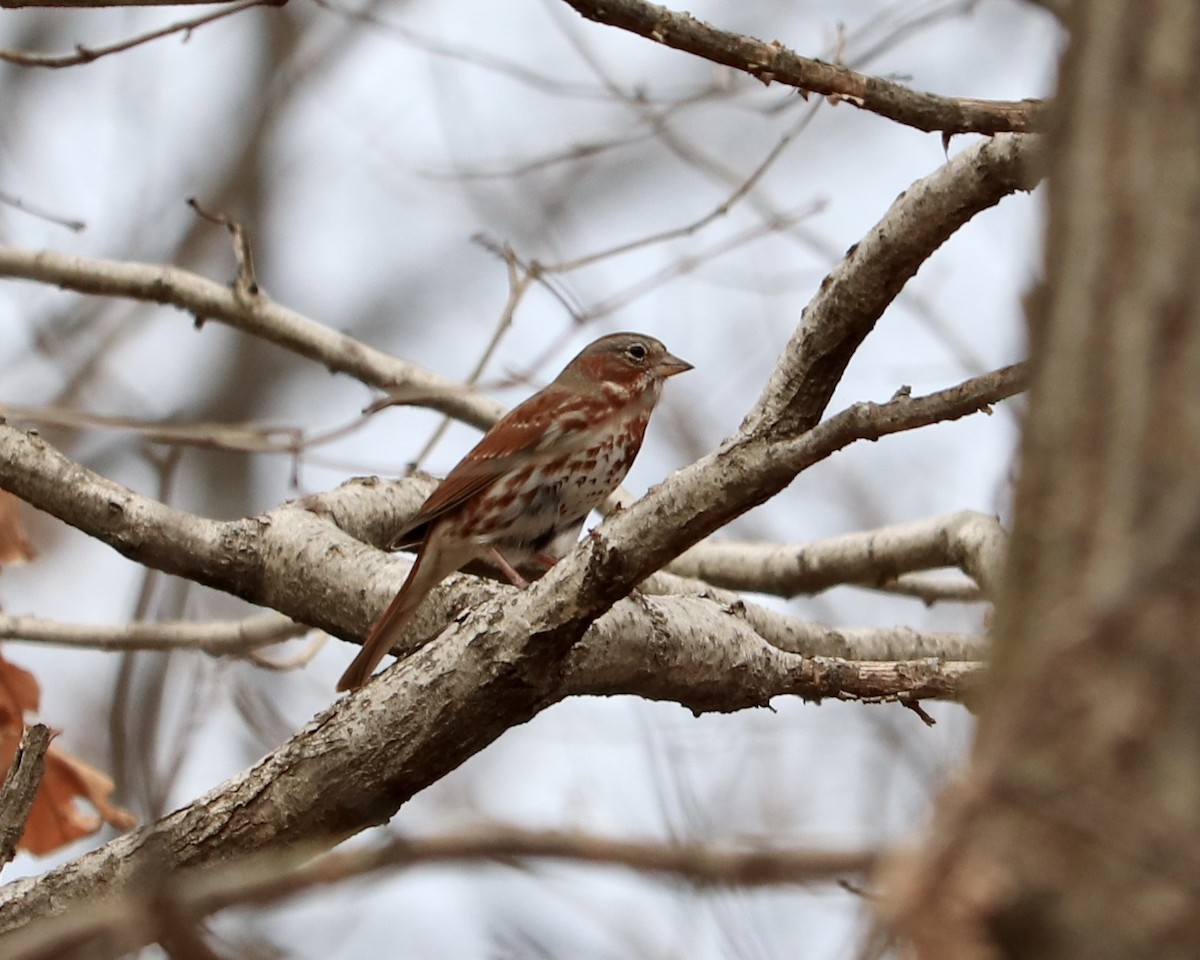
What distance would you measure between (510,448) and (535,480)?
0.19m

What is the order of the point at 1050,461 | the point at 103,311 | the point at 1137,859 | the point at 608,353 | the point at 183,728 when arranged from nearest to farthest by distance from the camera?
the point at 1137,859 < the point at 1050,461 < the point at 183,728 < the point at 608,353 < the point at 103,311

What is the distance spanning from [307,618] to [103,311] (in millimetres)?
6384

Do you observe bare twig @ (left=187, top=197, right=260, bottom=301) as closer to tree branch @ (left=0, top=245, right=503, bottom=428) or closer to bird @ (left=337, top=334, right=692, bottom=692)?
tree branch @ (left=0, top=245, right=503, bottom=428)

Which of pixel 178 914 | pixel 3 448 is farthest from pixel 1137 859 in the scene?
pixel 3 448

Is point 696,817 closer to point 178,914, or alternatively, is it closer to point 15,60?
point 178,914

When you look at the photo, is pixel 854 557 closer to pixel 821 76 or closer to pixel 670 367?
pixel 670 367

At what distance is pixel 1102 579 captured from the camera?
1.16m

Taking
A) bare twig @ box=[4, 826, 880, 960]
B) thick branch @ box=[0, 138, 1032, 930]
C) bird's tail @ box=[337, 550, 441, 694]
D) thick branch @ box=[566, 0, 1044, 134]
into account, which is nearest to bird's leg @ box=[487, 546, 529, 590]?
bird's tail @ box=[337, 550, 441, 694]

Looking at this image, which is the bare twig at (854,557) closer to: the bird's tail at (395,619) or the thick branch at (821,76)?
the bird's tail at (395,619)

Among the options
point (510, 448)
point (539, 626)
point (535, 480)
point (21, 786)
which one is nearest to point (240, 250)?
point (510, 448)

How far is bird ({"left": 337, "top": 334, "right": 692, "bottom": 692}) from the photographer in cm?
578

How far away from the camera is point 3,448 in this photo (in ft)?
13.4

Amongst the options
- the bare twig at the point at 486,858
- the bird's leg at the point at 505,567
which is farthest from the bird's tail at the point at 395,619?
the bare twig at the point at 486,858

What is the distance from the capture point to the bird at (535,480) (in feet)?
19.0
